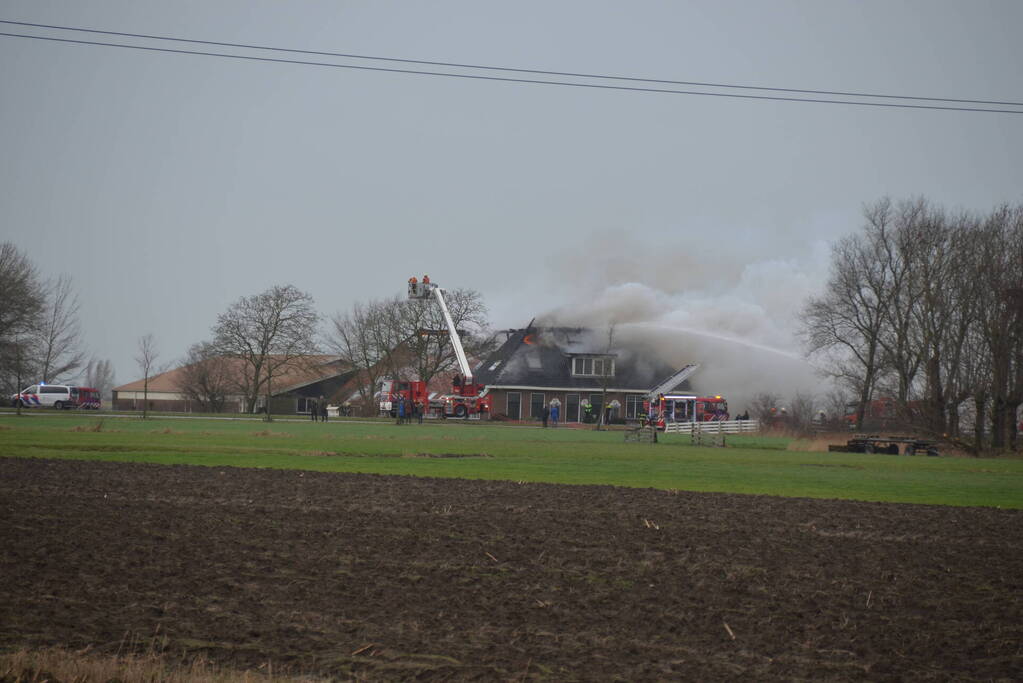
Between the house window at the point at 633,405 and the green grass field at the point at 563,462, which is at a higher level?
the house window at the point at 633,405

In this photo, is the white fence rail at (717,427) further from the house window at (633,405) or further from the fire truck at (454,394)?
the house window at (633,405)

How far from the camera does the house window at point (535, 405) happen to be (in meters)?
104

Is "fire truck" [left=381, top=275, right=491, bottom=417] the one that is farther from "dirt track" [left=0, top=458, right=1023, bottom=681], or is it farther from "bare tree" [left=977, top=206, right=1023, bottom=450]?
"dirt track" [left=0, top=458, right=1023, bottom=681]

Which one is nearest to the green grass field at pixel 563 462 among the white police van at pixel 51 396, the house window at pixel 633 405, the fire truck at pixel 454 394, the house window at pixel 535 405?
the fire truck at pixel 454 394

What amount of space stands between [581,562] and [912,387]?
58.4 meters

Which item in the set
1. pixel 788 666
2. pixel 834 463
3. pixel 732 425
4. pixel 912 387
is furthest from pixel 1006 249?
pixel 788 666

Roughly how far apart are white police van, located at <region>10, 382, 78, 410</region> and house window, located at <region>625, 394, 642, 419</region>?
54.1m

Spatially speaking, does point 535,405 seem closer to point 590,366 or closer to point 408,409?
point 590,366

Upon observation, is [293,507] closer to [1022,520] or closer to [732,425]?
[1022,520]

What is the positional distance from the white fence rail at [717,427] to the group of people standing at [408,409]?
1818 cm

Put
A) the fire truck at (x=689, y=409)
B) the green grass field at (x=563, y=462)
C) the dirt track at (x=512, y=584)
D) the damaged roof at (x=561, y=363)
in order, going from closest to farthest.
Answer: the dirt track at (x=512, y=584), the green grass field at (x=563, y=462), the fire truck at (x=689, y=409), the damaged roof at (x=561, y=363)

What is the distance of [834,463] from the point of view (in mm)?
43281

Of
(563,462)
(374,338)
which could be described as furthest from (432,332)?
(563,462)

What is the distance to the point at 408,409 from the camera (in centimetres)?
8356
